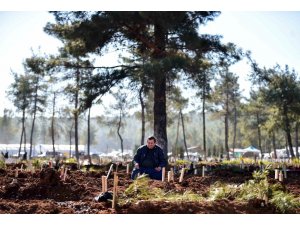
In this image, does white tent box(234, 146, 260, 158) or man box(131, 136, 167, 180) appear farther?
white tent box(234, 146, 260, 158)

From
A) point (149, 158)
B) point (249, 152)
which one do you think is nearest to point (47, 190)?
point (149, 158)

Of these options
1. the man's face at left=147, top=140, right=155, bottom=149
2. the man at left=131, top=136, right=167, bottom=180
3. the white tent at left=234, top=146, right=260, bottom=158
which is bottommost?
the white tent at left=234, top=146, right=260, bottom=158

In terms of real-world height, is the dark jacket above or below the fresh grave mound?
above

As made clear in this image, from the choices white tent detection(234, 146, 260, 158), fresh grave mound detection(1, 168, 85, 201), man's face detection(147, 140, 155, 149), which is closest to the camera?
fresh grave mound detection(1, 168, 85, 201)

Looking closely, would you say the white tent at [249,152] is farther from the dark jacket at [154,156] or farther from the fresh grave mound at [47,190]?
the fresh grave mound at [47,190]

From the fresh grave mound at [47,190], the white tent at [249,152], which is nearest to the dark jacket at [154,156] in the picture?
the fresh grave mound at [47,190]

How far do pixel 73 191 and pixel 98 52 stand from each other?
30.5ft

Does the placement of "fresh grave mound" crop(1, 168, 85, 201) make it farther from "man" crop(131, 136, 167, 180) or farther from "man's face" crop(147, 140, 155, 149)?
"man's face" crop(147, 140, 155, 149)

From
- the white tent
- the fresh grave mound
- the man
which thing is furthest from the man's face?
the white tent

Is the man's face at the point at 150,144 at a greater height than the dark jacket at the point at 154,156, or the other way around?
the man's face at the point at 150,144

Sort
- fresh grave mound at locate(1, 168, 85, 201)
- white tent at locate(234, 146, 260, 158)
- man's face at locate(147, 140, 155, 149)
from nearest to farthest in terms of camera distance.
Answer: fresh grave mound at locate(1, 168, 85, 201) → man's face at locate(147, 140, 155, 149) → white tent at locate(234, 146, 260, 158)

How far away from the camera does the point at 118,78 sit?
1485cm
